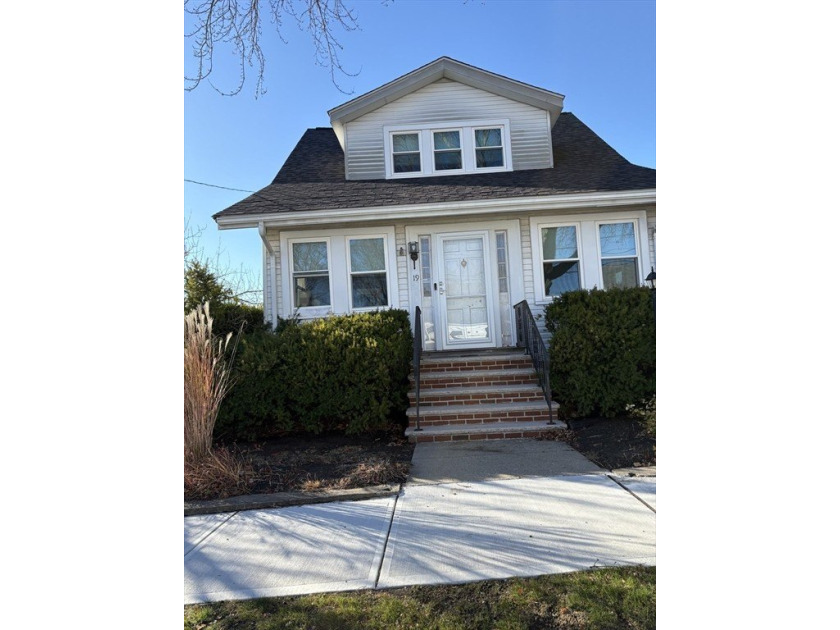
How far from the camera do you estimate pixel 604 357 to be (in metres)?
6.96

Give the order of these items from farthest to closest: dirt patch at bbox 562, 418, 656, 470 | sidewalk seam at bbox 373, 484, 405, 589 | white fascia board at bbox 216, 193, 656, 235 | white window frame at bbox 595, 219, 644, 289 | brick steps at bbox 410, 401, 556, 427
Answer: white window frame at bbox 595, 219, 644, 289
white fascia board at bbox 216, 193, 656, 235
brick steps at bbox 410, 401, 556, 427
dirt patch at bbox 562, 418, 656, 470
sidewalk seam at bbox 373, 484, 405, 589

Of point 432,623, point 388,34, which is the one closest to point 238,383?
point 388,34

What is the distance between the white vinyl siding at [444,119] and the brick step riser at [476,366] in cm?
419

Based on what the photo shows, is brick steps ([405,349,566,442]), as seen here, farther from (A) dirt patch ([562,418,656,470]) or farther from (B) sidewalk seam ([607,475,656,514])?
(B) sidewalk seam ([607,475,656,514])

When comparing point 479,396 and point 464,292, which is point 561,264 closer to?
point 464,292

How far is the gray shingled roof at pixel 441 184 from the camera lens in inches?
341

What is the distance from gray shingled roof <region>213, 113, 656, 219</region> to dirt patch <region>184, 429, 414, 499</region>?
3.96 metres

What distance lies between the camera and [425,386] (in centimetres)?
743

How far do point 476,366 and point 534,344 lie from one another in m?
0.92

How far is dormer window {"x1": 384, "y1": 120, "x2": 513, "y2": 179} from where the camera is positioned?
993 cm

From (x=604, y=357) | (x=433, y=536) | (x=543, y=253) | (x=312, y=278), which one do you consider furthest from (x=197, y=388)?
(x=543, y=253)

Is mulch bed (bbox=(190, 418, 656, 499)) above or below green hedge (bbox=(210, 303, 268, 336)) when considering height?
below

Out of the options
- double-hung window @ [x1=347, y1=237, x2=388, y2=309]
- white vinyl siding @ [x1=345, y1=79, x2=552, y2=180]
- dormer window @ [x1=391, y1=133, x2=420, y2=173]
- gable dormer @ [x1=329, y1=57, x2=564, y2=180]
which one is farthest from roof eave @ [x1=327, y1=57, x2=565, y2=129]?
double-hung window @ [x1=347, y1=237, x2=388, y2=309]

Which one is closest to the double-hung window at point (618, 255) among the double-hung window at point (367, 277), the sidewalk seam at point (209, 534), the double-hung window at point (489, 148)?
the double-hung window at point (489, 148)
